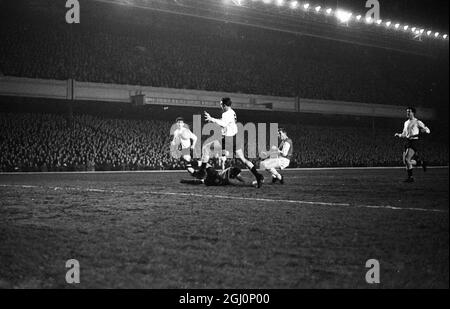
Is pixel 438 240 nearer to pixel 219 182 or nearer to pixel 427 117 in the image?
pixel 219 182

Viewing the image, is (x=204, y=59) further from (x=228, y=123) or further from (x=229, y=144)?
(x=228, y=123)

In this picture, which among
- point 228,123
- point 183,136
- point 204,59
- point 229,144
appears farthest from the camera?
point 204,59

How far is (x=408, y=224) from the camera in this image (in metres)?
6.08

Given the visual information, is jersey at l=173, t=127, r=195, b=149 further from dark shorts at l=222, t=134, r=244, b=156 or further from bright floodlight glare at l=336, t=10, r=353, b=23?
bright floodlight glare at l=336, t=10, r=353, b=23

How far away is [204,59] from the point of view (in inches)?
1467

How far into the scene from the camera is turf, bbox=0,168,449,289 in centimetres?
372

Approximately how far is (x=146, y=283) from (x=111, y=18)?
1370 inches

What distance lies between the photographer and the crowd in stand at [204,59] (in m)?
30.5

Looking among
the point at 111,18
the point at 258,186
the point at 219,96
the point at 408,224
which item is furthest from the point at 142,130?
the point at 408,224

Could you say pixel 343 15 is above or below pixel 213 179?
above

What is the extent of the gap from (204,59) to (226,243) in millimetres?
33242

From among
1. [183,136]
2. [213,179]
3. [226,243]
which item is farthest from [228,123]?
[226,243]

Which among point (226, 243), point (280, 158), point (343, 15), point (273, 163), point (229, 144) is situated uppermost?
point (343, 15)

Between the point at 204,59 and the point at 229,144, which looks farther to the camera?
the point at 204,59
